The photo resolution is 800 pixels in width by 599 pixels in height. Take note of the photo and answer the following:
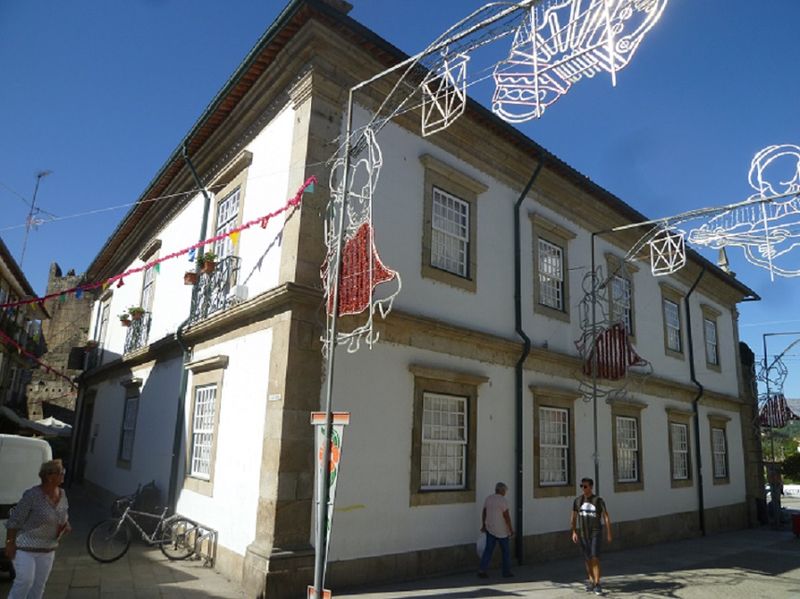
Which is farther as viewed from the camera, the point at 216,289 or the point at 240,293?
the point at 216,289

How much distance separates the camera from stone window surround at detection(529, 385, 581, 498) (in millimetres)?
11039

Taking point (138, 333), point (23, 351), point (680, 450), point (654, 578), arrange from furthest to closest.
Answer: point (23, 351) < point (680, 450) < point (138, 333) < point (654, 578)

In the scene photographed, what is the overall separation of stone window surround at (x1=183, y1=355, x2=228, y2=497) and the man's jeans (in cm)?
439

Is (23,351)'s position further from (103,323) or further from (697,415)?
(697,415)

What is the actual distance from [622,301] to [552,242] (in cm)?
342

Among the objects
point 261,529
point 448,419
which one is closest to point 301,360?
point 261,529

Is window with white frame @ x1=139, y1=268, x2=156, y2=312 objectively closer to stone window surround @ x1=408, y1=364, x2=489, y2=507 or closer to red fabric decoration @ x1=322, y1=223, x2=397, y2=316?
stone window surround @ x1=408, y1=364, x2=489, y2=507

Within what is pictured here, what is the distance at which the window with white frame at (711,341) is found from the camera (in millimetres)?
19328

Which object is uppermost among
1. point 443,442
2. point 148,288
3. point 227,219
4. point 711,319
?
point 711,319

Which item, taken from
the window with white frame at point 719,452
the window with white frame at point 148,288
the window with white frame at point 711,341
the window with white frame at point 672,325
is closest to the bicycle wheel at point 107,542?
the window with white frame at point 148,288

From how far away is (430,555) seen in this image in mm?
8859

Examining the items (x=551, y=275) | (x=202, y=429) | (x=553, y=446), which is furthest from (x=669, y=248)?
(x=202, y=429)

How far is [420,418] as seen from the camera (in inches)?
360

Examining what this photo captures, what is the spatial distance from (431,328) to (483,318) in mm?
1655
